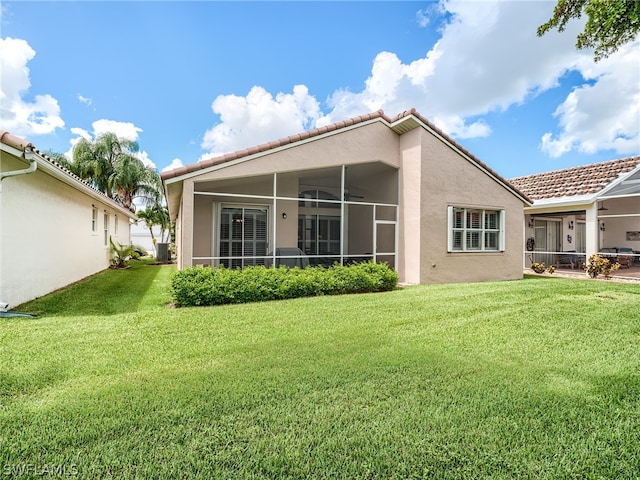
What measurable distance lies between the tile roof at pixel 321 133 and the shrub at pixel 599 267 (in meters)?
3.76

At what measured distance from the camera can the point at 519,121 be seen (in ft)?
61.9

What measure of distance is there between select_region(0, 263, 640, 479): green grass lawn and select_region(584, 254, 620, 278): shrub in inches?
355

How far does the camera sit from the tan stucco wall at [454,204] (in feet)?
38.6

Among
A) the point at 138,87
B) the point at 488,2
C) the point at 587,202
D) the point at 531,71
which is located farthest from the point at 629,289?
the point at 138,87

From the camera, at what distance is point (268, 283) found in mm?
8773

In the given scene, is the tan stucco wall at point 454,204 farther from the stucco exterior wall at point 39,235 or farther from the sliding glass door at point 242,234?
the stucco exterior wall at point 39,235

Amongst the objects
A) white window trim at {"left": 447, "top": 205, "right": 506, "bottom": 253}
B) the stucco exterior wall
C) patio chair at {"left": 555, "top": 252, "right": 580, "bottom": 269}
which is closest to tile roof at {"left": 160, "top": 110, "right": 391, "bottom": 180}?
the stucco exterior wall

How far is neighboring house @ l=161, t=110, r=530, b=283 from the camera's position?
11.2 m

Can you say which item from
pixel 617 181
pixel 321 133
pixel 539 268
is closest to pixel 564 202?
pixel 617 181

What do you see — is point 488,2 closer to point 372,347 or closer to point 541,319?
point 541,319

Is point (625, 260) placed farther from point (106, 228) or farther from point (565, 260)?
point (106, 228)

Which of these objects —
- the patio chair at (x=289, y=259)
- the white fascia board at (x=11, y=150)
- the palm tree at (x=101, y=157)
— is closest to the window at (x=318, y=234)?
the patio chair at (x=289, y=259)

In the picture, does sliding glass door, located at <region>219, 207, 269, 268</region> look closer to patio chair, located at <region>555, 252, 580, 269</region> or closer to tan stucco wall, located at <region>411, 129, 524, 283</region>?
tan stucco wall, located at <region>411, 129, 524, 283</region>

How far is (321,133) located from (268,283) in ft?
17.1
